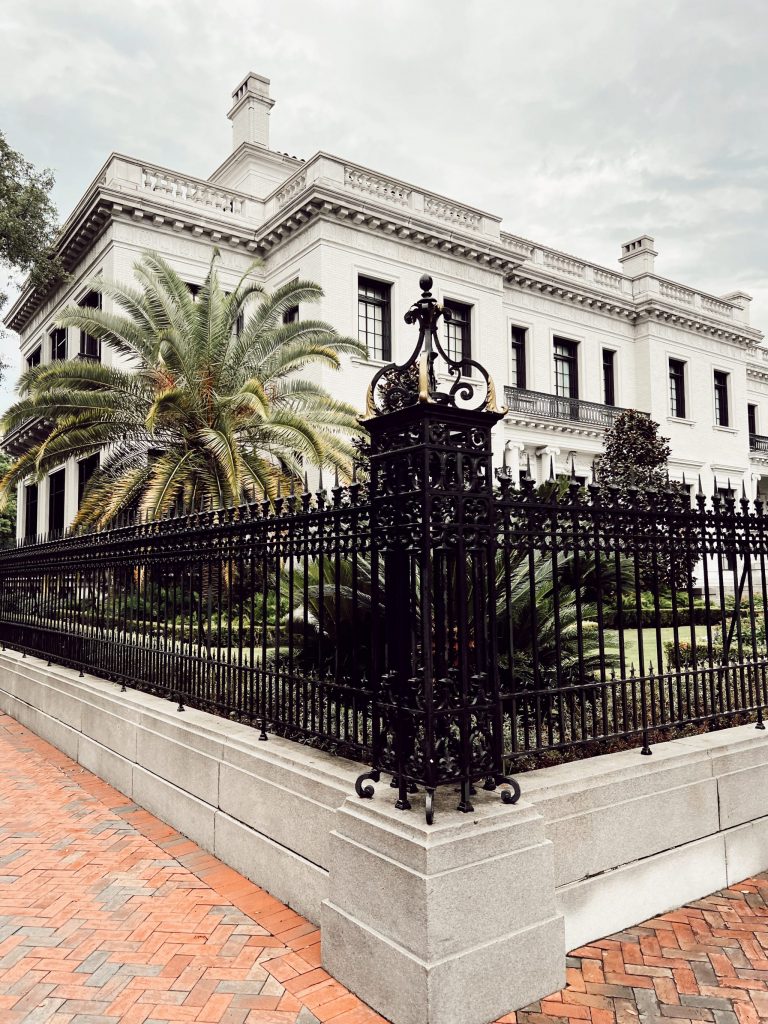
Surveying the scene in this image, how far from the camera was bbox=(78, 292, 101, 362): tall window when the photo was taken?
833 inches

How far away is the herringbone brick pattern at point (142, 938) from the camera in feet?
10.0

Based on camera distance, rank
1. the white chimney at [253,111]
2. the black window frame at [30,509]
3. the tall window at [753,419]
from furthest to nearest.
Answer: the tall window at [753,419] < the black window frame at [30,509] < the white chimney at [253,111]

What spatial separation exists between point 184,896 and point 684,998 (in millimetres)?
2538

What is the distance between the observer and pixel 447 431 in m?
3.38

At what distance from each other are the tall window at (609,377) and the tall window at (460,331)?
26.0 ft

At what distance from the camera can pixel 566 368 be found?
2766 centimetres

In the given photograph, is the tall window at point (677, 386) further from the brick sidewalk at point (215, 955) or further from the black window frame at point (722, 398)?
the brick sidewalk at point (215, 955)

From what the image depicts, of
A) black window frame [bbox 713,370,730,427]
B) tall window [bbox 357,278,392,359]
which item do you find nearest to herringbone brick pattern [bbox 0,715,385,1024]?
tall window [bbox 357,278,392,359]

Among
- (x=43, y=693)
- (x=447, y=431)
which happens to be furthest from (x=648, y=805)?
(x=43, y=693)

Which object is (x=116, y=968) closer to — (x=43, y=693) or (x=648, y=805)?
(x=648, y=805)

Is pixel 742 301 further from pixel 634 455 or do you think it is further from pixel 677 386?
pixel 634 455

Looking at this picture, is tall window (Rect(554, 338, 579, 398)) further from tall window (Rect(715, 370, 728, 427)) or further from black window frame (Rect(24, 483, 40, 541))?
black window frame (Rect(24, 483, 40, 541))

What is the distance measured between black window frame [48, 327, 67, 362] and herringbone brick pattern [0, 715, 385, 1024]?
70.1ft

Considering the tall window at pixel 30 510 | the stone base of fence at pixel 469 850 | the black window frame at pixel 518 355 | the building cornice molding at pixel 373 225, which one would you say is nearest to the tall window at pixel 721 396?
the black window frame at pixel 518 355
